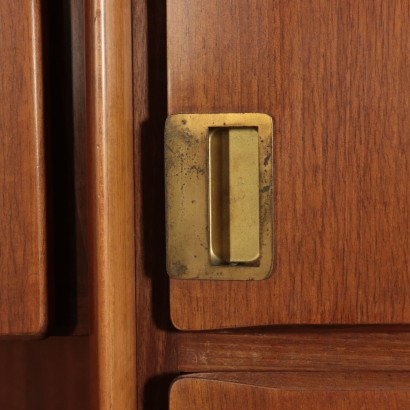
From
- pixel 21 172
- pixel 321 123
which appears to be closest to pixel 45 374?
pixel 21 172

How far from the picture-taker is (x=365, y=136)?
1.16ft

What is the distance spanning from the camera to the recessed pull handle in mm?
354

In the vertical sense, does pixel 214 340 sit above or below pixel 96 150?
below

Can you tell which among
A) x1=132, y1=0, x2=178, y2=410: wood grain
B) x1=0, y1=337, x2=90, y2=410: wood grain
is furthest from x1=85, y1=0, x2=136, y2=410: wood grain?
x1=0, y1=337, x2=90, y2=410: wood grain

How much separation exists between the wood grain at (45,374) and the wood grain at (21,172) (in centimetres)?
19

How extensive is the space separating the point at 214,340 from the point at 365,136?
0.18 m

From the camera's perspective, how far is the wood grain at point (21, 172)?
1.21 feet

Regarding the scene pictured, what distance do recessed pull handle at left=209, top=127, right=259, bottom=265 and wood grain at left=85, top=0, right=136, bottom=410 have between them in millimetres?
61

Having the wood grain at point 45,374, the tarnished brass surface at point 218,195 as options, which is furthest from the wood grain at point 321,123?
the wood grain at point 45,374

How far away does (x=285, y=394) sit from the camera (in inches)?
14.1

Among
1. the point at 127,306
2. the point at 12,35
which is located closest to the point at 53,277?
the point at 127,306

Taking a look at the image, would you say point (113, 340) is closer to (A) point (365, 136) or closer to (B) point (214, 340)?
(B) point (214, 340)

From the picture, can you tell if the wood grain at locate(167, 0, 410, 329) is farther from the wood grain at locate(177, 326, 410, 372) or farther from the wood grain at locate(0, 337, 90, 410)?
the wood grain at locate(0, 337, 90, 410)

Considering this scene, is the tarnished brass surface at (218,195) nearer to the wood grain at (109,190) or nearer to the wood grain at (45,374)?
the wood grain at (109,190)
